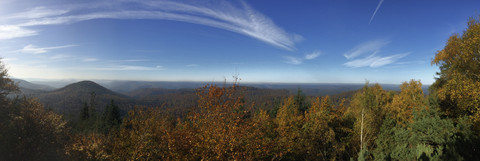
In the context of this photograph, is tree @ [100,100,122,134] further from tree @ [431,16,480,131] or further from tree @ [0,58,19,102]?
tree @ [431,16,480,131]

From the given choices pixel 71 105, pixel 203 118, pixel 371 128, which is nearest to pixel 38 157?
pixel 203 118

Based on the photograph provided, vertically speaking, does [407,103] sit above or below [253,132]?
above

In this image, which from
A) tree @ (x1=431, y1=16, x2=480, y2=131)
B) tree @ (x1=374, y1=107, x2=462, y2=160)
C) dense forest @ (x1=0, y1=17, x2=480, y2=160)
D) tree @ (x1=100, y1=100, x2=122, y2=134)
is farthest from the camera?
tree @ (x1=100, y1=100, x2=122, y2=134)

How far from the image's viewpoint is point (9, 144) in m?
15.5

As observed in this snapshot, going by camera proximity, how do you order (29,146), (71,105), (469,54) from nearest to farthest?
(469,54), (29,146), (71,105)

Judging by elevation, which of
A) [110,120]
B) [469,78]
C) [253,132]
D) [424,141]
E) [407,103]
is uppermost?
[469,78]

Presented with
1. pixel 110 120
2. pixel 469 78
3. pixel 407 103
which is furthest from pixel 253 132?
pixel 110 120

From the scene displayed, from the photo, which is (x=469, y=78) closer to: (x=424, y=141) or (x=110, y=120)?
(x=424, y=141)

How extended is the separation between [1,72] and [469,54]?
42.3 metres

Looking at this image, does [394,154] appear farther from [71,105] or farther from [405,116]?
[71,105]

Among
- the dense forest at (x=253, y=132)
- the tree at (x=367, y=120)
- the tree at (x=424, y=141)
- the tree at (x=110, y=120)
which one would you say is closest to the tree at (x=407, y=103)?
the dense forest at (x=253, y=132)

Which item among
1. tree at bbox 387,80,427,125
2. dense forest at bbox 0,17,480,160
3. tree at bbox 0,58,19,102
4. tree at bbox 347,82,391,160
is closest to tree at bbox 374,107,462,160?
dense forest at bbox 0,17,480,160

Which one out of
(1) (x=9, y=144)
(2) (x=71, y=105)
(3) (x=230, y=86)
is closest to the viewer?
(3) (x=230, y=86)

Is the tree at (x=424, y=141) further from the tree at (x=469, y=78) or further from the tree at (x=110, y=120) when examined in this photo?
the tree at (x=110, y=120)
